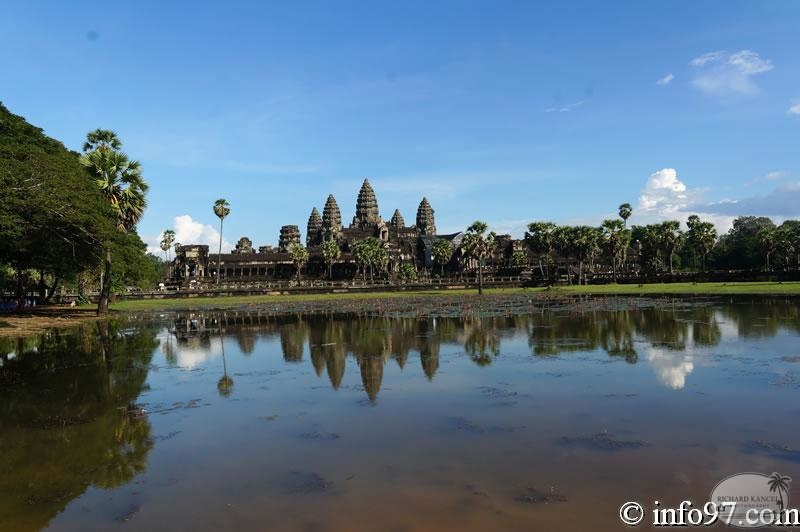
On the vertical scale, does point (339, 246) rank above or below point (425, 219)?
below

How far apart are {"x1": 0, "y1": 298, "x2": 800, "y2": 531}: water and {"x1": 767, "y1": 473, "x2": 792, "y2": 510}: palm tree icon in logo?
332 millimetres

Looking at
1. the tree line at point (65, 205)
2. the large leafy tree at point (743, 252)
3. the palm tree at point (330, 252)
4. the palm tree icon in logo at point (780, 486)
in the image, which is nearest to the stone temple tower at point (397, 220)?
the palm tree at point (330, 252)

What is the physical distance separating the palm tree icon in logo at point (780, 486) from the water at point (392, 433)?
1.09 feet

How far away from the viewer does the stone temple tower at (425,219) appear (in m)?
177

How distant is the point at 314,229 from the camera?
179500mm

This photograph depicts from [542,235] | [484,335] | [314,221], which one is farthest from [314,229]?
[484,335]

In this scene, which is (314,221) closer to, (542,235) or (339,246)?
(339,246)

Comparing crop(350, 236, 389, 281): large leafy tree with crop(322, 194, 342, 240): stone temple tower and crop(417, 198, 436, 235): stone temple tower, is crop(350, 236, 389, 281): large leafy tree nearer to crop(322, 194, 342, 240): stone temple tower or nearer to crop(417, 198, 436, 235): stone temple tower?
crop(322, 194, 342, 240): stone temple tower

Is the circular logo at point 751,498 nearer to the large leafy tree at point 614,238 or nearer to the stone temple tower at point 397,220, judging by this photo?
the large leafy tree at point 614,238

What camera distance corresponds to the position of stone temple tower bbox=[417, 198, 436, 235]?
176875 mm

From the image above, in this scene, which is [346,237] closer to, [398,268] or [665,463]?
[398,268]

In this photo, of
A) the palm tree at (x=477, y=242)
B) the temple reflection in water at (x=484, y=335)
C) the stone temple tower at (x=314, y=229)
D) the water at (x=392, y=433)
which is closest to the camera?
the water at (x=392, y=433)

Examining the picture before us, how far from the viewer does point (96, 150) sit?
46.0m

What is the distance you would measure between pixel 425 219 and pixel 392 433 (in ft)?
551
